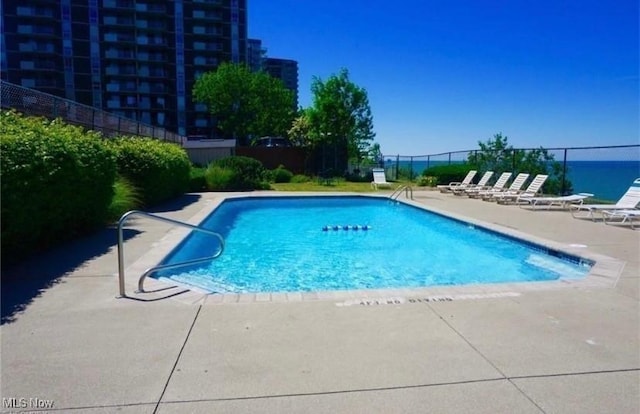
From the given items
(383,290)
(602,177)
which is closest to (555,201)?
(602,177)

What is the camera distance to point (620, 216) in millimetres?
10172

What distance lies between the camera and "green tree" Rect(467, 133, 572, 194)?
15.3 metres

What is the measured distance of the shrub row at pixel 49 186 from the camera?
5.21 metres

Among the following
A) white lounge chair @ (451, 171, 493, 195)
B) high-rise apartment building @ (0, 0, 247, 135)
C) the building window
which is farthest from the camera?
high-rise apartment building @ (0, 0, 247, 135)

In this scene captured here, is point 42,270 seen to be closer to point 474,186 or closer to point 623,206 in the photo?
point 623,206

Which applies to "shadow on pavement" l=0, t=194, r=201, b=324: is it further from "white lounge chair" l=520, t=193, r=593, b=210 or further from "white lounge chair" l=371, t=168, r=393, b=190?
"white lounge chair" l=371, t=168, r=393, b=190

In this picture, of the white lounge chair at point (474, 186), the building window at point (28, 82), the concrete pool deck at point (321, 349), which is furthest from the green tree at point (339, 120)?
the building window at point (28, 82)

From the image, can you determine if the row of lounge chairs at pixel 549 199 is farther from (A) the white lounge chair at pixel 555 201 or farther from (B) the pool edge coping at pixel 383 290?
(B) the pool edge coping at pixel 383 290

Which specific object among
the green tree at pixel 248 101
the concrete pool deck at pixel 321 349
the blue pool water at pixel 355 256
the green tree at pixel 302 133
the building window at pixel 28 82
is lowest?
the blue pool water at pixel 355 256

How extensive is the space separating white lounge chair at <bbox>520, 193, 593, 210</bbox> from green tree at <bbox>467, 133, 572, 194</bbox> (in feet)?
7.92

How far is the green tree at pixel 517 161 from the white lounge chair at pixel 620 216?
191 inches

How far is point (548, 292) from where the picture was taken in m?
4.61

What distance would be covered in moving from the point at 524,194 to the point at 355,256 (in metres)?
7.89

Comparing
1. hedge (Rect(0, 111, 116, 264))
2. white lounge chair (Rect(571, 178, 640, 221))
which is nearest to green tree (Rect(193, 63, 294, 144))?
white lounge chair (Rect(571, 178, 640, 221))
